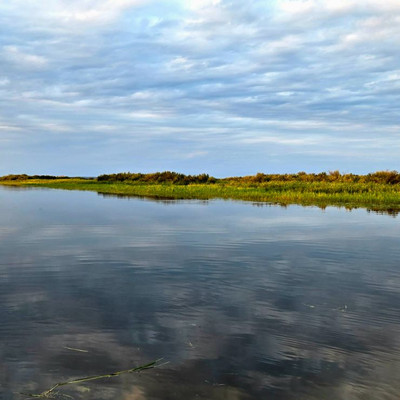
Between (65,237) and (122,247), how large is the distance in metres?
4.06

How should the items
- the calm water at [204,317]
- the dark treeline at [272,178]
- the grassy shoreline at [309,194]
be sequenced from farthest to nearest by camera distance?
the dark treeline at [272,178], the grassy shoreline at [309,194], the calm water at [204,317]

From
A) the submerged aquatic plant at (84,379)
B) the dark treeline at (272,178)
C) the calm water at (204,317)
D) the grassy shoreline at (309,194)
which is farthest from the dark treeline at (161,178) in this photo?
the submerged aquatic plant at (84,379)

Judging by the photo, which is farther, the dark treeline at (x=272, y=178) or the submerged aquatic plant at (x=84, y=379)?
the dark treeline at (x=272, y=178)

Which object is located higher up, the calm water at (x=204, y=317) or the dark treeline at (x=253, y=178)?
the dark treeline at (x=253, y=178)

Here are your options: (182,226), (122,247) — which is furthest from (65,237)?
(182,226)

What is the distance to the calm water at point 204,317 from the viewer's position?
6234mm

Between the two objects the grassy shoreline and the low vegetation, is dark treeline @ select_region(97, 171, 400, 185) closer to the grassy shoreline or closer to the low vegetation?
the low vegetation

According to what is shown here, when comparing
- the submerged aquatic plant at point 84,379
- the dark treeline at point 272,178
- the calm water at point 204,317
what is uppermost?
the dark treeline at point 272,178

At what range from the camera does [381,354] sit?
23.6 ft

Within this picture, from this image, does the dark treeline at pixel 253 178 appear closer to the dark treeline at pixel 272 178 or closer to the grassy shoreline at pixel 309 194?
the dark treeline at pixel 272 178

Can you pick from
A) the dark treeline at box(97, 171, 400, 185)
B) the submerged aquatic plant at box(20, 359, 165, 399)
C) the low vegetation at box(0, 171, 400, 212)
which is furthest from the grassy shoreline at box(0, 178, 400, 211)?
the submerged aquatic plant at box(20, 359, 165, 399)

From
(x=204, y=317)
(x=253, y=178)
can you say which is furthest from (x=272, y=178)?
(x=204, y=317)

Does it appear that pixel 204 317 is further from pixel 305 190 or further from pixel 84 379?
pixel 305 190

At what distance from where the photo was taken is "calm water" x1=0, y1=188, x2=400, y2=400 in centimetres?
623
